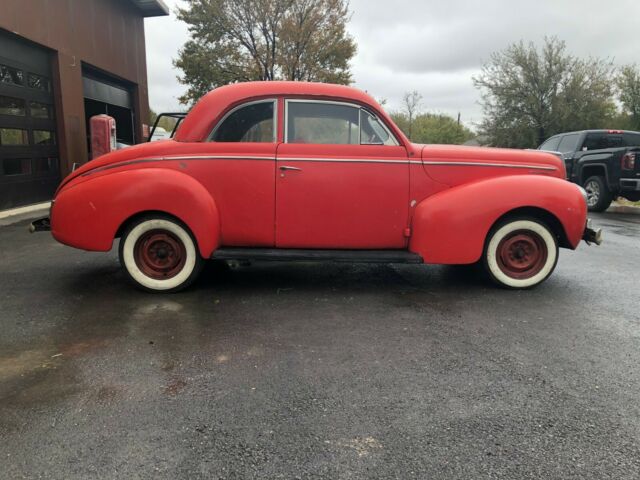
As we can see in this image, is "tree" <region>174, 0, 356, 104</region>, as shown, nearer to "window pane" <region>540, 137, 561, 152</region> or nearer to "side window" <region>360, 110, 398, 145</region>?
"window pane" <region>540, 137, 561, 152</region>

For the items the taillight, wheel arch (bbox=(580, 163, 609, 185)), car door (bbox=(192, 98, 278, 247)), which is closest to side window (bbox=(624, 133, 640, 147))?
wheel arch (bbox=(580, 163, 609, 185))

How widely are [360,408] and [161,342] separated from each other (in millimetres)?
1607

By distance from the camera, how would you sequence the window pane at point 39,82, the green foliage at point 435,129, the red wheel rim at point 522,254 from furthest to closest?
the green foliage at point 435,129 < the window pane at point 39,82 < the red wheel rim at point 522,254

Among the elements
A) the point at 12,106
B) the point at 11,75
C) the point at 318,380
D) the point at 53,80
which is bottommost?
the point at 318,380

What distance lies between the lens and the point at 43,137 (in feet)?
35.9

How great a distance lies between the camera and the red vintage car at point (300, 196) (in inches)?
177

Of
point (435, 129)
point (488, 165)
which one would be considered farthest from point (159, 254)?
point (435, 129)

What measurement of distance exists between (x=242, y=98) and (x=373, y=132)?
1307 millimetres

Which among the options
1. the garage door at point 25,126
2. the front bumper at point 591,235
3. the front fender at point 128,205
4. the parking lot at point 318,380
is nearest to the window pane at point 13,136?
the garage door at point 25,126

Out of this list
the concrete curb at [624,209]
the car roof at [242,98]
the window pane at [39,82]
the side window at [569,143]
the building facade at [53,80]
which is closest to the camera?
the car roof at [242,98]

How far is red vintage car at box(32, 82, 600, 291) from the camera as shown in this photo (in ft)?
14.8

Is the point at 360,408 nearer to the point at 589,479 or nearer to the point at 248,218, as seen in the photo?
the point at 589,479

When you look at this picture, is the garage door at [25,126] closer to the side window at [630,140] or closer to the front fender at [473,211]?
the front fender at [473,211]

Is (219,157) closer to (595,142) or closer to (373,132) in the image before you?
(373,132)
